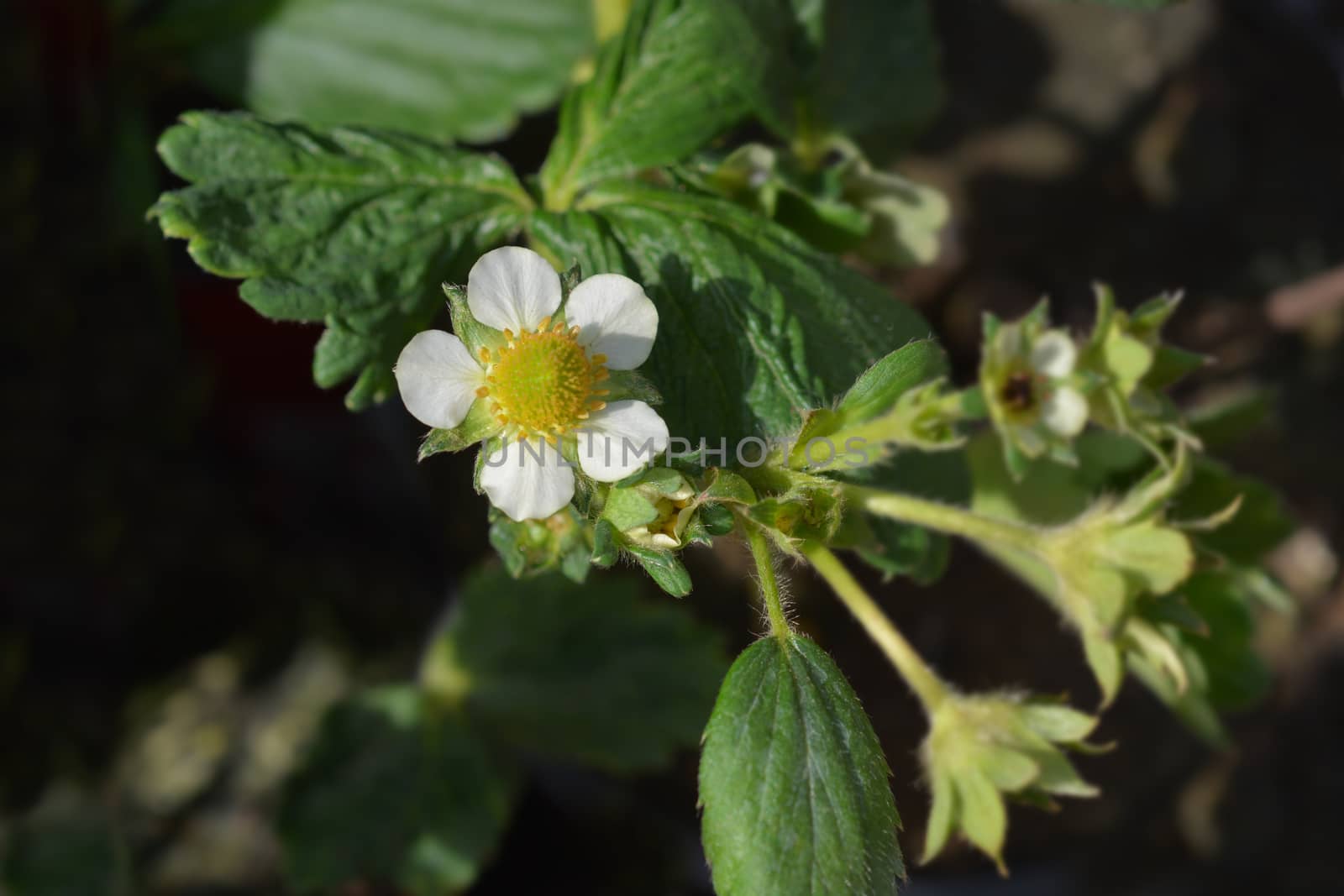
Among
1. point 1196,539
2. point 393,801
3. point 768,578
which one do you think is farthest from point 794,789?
point 393,801

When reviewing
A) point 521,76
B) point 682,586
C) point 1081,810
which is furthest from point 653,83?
point 1081,810

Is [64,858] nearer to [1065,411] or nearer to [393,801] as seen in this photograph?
[393,801]

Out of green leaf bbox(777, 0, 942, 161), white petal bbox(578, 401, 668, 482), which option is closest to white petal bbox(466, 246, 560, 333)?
white petal bbox(578, 401, 668, 482)

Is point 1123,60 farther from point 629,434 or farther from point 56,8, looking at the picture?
point 56,8

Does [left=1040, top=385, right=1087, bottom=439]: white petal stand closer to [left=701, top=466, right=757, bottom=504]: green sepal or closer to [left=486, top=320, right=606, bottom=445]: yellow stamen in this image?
[left=701, top=466, right=757, bottom=504]: green sepal

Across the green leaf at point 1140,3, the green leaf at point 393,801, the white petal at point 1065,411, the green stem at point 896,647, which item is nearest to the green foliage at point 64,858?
the green leaf at point 393,801
